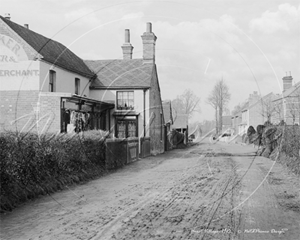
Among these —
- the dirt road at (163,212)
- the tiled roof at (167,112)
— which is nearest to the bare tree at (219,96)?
the dirt road at (163,212)

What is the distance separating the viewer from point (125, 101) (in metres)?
27.2

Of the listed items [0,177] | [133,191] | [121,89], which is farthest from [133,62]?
[0,177]

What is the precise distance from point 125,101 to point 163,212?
20193mm

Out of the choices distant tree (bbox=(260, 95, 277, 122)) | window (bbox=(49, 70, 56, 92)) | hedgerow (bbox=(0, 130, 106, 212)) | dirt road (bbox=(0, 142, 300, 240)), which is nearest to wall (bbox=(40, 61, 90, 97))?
window (bbox=(49, 70, 56, 92))

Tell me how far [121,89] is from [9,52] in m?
9.75

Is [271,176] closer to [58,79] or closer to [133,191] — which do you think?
[133,191]

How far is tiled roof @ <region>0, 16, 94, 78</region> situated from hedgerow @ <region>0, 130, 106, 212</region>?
8.29 m

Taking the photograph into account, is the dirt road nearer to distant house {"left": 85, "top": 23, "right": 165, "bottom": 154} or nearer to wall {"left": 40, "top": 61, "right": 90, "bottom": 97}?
wall {"left": 40, "top": 61, "right": 90, "bottom": 97}

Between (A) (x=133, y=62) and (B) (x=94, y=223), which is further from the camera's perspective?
(A) (x=133, y=62)

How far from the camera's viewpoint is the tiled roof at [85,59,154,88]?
27.2 m

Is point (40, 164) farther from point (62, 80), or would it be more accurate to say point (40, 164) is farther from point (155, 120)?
point (155, 120)

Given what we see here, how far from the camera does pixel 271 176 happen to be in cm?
1377

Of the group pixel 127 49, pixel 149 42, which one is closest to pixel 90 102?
pixel 149 42

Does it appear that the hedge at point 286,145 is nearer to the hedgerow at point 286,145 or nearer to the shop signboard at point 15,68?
the hedgerow at point 286,145
